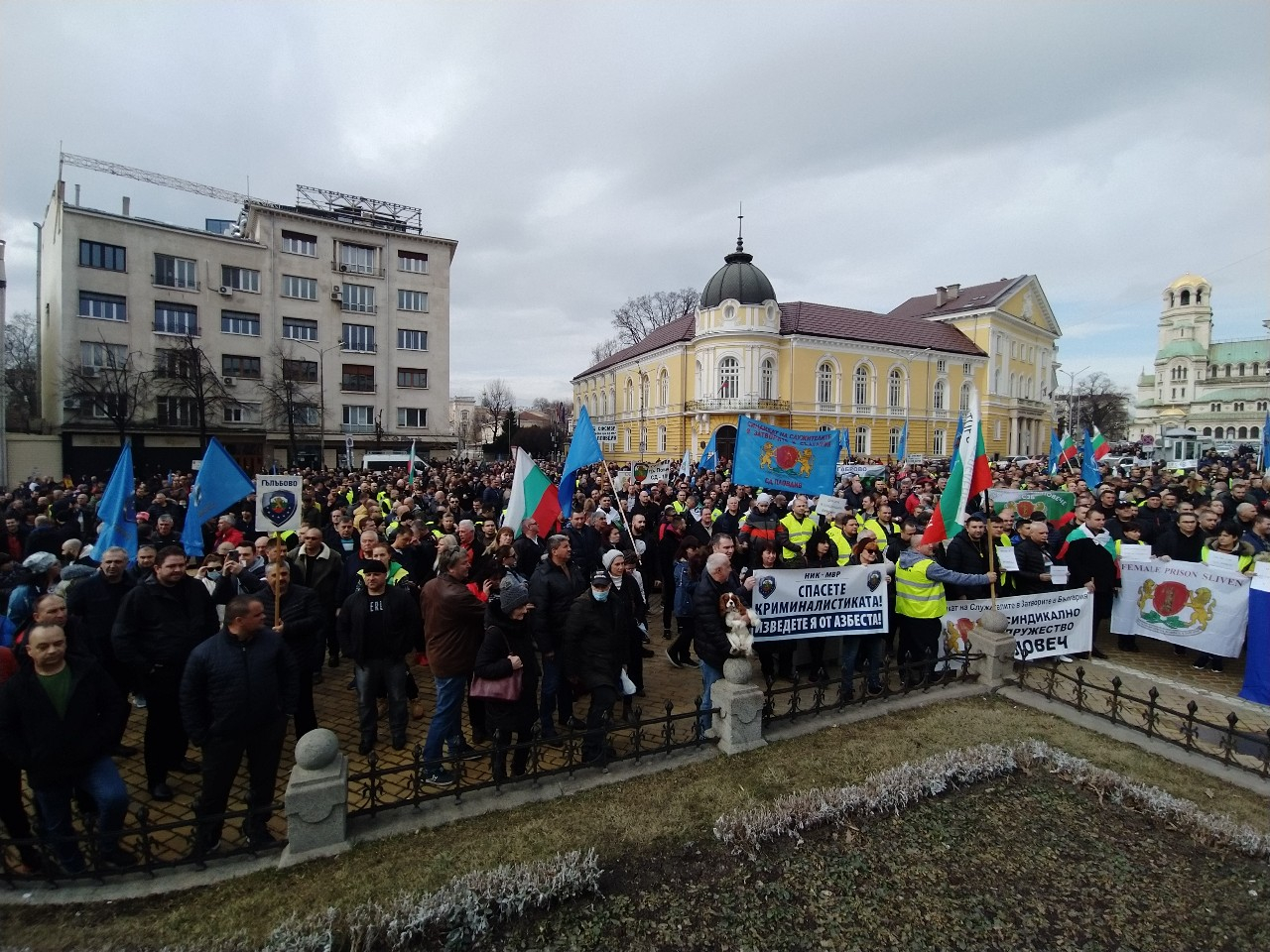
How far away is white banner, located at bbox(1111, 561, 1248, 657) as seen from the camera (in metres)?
7.25

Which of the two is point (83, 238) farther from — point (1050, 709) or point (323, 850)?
point (1050, 709)

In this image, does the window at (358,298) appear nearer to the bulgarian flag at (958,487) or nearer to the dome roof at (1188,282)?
the bulgarian flag at (958,487)

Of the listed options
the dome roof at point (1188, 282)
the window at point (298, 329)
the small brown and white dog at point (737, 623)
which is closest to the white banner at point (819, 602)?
the small brown and white dog at point (737, 623)

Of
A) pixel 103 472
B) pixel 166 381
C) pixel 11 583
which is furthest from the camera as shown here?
pixel 166 381

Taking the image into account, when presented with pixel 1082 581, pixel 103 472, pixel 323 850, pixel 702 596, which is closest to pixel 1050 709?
pixel 1082 581

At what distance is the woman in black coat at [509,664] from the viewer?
484 centimetres

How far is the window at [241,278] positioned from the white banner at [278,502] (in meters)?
38.1

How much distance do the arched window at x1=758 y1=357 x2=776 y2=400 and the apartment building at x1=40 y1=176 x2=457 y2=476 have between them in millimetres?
24187

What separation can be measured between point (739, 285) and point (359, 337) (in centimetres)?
2826

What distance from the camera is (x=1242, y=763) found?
5.31m

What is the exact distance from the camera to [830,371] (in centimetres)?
5072

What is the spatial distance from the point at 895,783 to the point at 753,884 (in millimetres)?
1618

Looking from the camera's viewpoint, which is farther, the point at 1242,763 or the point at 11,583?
the point at 11,583

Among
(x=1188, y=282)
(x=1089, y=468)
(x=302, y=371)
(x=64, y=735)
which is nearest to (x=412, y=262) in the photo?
(x=302, y=371)
